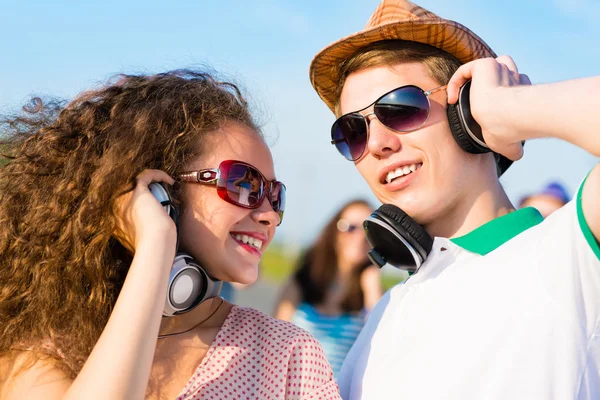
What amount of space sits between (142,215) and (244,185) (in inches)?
17.7

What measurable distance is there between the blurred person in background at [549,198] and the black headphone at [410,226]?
4.14 meters

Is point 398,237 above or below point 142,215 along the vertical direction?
below

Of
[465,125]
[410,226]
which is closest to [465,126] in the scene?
[465,125]

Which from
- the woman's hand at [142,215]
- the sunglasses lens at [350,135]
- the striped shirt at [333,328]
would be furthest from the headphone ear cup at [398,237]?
the striped shirt at [333,328]

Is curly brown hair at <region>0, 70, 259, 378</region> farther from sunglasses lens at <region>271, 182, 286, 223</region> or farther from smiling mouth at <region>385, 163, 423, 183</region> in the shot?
smiling mouth at <region>385, 163, 423, 183</region>

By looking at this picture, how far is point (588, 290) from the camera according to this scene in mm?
2016

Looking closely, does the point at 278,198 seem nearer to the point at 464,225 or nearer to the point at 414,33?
the point at 464,225

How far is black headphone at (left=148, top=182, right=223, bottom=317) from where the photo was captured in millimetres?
2426

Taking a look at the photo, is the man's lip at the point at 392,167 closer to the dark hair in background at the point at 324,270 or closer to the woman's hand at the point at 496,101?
the woman's hand at the point at 496,101

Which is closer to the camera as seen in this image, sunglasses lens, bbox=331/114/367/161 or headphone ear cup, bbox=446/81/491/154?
headphone ear cup, bbox=446/81/491/154

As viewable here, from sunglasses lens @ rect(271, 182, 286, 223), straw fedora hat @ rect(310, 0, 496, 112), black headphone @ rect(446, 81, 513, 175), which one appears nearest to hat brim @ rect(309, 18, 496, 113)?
straw fedora hat @ rect(310, 0, 496, 112)

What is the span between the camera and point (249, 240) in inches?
109

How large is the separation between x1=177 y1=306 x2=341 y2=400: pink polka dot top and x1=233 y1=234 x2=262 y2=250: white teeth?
306mm

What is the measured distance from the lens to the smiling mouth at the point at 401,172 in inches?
110
